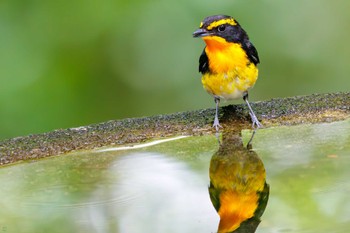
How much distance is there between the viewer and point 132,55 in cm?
584

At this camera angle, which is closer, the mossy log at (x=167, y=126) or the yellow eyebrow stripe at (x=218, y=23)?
the mossy log at (x=167, y=126)

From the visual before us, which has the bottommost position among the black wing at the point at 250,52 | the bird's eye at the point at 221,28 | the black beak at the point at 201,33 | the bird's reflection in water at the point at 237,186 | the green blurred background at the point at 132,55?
the green blurred background at the point at 132,55

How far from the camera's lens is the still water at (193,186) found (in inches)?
101

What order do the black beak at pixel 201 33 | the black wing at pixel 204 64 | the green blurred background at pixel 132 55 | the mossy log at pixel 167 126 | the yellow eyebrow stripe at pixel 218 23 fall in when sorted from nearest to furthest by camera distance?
the mossy log at pixel 167 126
the black beak at pixel 201 33
the yellow eyebrow stripe at pixel 218 23
the black wing at pixel 204 64
the green blurred background at pixel 132 55

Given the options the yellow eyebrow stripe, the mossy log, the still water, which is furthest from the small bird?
the still water

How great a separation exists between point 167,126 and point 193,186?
2.72ft

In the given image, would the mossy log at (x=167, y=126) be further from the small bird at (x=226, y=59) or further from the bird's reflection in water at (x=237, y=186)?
the bird's reflection in water at (x=237, y=186)

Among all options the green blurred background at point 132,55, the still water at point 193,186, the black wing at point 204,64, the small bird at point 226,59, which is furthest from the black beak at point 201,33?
the green blurred background at point 132,55

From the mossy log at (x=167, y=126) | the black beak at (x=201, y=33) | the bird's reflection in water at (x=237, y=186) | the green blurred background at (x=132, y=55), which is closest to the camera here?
the bird's reflection in water at (x=237, y=186)

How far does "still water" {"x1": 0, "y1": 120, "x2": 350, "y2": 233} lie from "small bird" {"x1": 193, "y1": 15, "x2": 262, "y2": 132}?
1.64 ft

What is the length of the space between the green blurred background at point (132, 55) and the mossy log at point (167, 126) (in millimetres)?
1614

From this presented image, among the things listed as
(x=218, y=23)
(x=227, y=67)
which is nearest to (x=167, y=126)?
(x=227, y=67)

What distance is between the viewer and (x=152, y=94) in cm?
586

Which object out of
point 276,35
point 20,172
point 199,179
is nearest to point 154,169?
point 199,179
